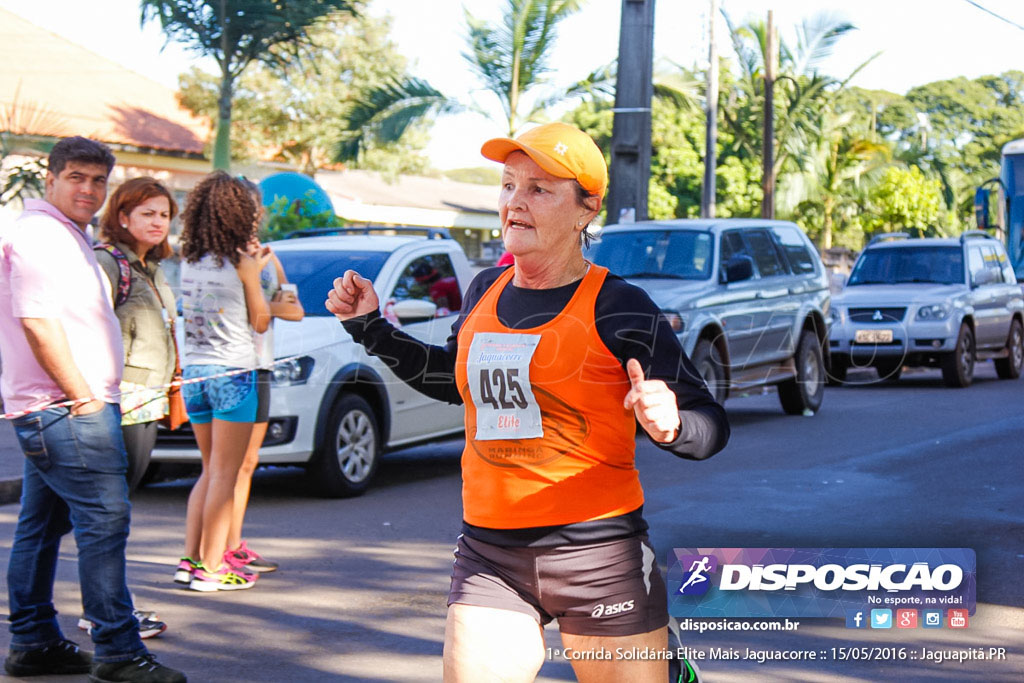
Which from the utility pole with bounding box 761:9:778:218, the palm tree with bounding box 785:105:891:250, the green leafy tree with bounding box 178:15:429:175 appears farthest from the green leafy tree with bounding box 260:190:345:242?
the palm tree with bounding box 785:105:891:250

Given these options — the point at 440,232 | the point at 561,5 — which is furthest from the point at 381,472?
the point at 561,5

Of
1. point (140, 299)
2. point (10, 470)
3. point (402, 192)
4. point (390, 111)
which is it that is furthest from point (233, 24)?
point (402, 192)

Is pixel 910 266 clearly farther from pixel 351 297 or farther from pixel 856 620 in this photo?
pixel 351 297

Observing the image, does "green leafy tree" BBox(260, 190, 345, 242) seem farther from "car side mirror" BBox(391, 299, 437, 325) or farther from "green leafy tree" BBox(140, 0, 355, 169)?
"car side mirror" BBox(391, 299, 437, 325)

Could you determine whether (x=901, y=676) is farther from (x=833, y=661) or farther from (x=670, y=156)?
(x=670, y=156)

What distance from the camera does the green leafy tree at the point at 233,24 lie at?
18.5 m

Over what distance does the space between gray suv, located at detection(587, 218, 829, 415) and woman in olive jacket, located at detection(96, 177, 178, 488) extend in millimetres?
Result: 6347

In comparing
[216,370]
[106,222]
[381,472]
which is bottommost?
[381,472]

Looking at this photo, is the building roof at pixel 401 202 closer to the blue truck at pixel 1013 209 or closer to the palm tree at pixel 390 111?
the palm tree at pixel 390 111

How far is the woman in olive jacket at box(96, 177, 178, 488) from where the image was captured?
215 inches

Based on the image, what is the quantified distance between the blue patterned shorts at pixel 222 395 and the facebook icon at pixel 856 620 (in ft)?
9.73

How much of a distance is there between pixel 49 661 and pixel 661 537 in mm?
3609

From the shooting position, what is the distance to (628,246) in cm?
1280

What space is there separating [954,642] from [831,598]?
58 centimetres
